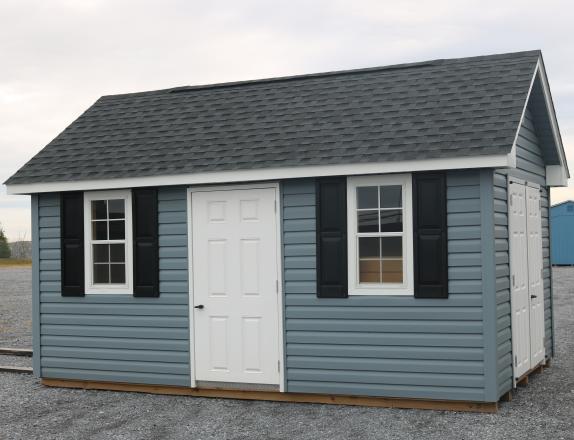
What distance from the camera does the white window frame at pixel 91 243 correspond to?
32.1 ft

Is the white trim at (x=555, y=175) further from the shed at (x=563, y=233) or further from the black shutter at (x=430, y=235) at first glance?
the shed at (x=563, y=233)

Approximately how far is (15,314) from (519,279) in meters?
14.1

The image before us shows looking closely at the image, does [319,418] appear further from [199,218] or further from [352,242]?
[199,218]

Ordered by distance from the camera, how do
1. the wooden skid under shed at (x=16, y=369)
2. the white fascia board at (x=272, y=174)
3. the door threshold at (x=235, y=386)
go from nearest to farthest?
the white fascia board at (x=272, y=174) → the door threshold at (x=235, y=386) → the wooden skid under shed at (x=16, y=369)

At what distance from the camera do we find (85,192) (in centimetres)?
1002

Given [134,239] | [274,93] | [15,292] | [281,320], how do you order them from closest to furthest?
[281,320]
[134,239]
[274,93]
[15,292]

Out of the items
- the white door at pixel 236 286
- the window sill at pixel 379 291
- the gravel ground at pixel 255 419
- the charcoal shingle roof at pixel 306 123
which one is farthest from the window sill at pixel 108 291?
the window sill at pixel 379 291

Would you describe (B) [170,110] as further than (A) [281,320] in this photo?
Yes

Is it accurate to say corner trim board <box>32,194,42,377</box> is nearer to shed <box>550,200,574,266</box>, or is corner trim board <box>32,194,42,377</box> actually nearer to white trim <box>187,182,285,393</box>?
white trim <box>187,182,285,393</box>

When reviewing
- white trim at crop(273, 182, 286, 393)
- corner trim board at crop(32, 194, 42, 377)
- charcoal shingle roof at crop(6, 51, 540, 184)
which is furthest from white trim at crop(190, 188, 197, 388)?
corner trim board at crop(32, 194, 42, 377)

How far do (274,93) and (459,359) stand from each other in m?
4.51

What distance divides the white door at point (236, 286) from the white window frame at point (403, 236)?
0.90m

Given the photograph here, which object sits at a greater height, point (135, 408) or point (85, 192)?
point (85, 192)

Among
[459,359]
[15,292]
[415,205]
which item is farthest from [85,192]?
[15,292]
